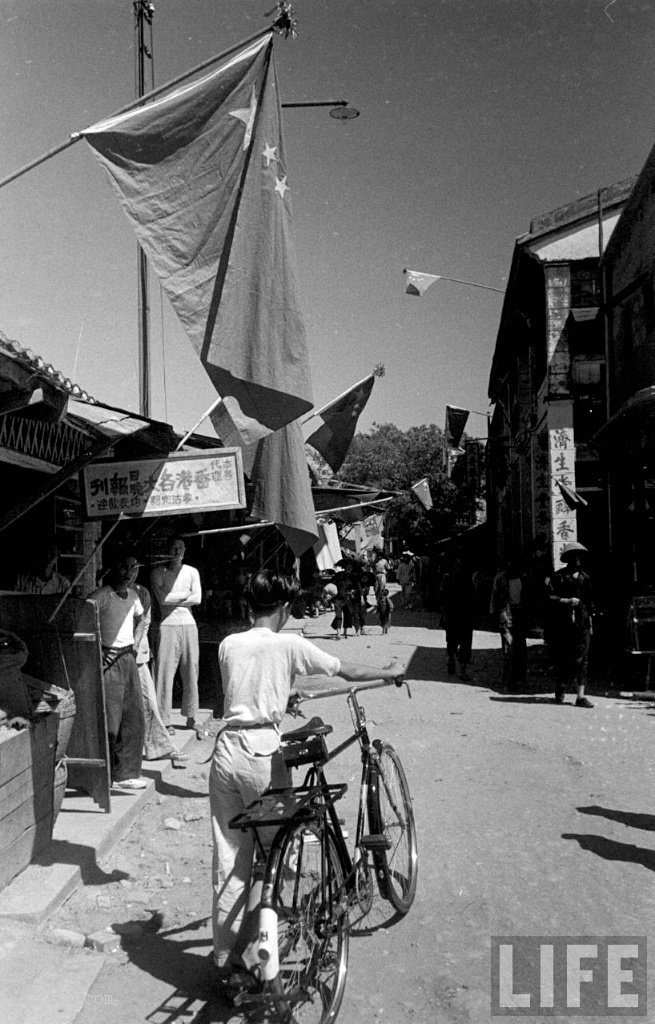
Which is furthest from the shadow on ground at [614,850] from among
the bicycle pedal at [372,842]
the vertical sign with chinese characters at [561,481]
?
the vertical sign with chinese characters at [561,481]

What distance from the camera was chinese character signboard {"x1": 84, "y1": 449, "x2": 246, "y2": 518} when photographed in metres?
6.46

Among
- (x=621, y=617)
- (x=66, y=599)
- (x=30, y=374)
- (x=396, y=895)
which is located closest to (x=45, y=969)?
(x=396, y=895)

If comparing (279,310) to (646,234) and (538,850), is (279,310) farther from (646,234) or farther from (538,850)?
(646,234)

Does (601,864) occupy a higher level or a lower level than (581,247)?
lower

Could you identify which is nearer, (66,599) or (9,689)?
(9,689)

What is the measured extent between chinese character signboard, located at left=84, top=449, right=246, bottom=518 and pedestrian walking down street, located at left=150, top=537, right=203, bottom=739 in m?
1.37

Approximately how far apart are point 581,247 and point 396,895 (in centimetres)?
1779

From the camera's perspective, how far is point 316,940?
3.34m

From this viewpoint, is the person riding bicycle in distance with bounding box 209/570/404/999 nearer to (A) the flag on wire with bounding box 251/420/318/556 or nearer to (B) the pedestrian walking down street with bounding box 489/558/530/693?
(A) the flag on wire with bounding box 251/420/318/556

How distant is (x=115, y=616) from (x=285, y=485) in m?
1.72

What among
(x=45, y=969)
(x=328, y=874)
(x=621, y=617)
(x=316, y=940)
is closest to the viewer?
(x=316, y=940)

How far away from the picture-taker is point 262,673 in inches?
143

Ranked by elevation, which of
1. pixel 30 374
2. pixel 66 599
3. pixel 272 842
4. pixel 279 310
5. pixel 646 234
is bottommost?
pixel 272 842

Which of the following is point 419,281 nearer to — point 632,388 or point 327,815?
point 632,388
